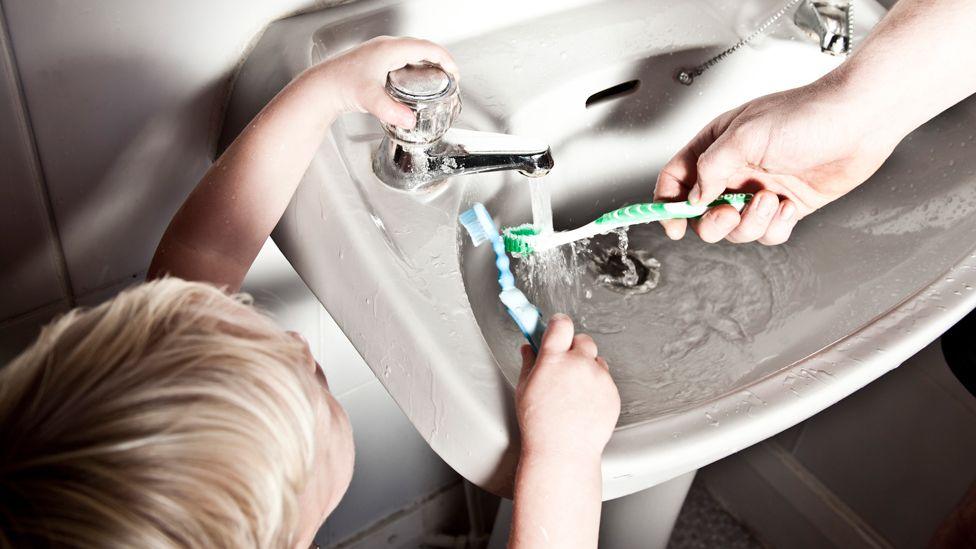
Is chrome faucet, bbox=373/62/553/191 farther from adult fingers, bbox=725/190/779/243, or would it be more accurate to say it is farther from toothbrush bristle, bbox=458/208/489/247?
adult fingers, bbox=725/190/779/243

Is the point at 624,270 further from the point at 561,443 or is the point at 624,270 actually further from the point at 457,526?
the point at 457,526

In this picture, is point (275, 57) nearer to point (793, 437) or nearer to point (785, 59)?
point (785, 59)

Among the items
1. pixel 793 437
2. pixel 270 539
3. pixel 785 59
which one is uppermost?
pixel 785 59

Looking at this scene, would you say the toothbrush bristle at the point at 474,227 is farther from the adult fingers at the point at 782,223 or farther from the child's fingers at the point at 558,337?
the adult fingers at the point at 782,223

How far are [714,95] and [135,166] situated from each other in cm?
43

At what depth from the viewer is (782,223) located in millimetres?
599

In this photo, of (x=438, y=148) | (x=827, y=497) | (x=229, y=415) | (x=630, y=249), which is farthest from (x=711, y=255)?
(x=827, y=497)

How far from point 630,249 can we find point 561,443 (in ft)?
0.91

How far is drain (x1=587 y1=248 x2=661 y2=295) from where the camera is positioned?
0.64 metres

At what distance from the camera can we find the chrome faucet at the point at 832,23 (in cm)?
63

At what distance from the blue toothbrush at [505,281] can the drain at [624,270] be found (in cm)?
13

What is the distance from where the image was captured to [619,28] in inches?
25.3

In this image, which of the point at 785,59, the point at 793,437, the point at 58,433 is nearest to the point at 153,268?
the point at 58,433

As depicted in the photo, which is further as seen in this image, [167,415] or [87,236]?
[87,236]
